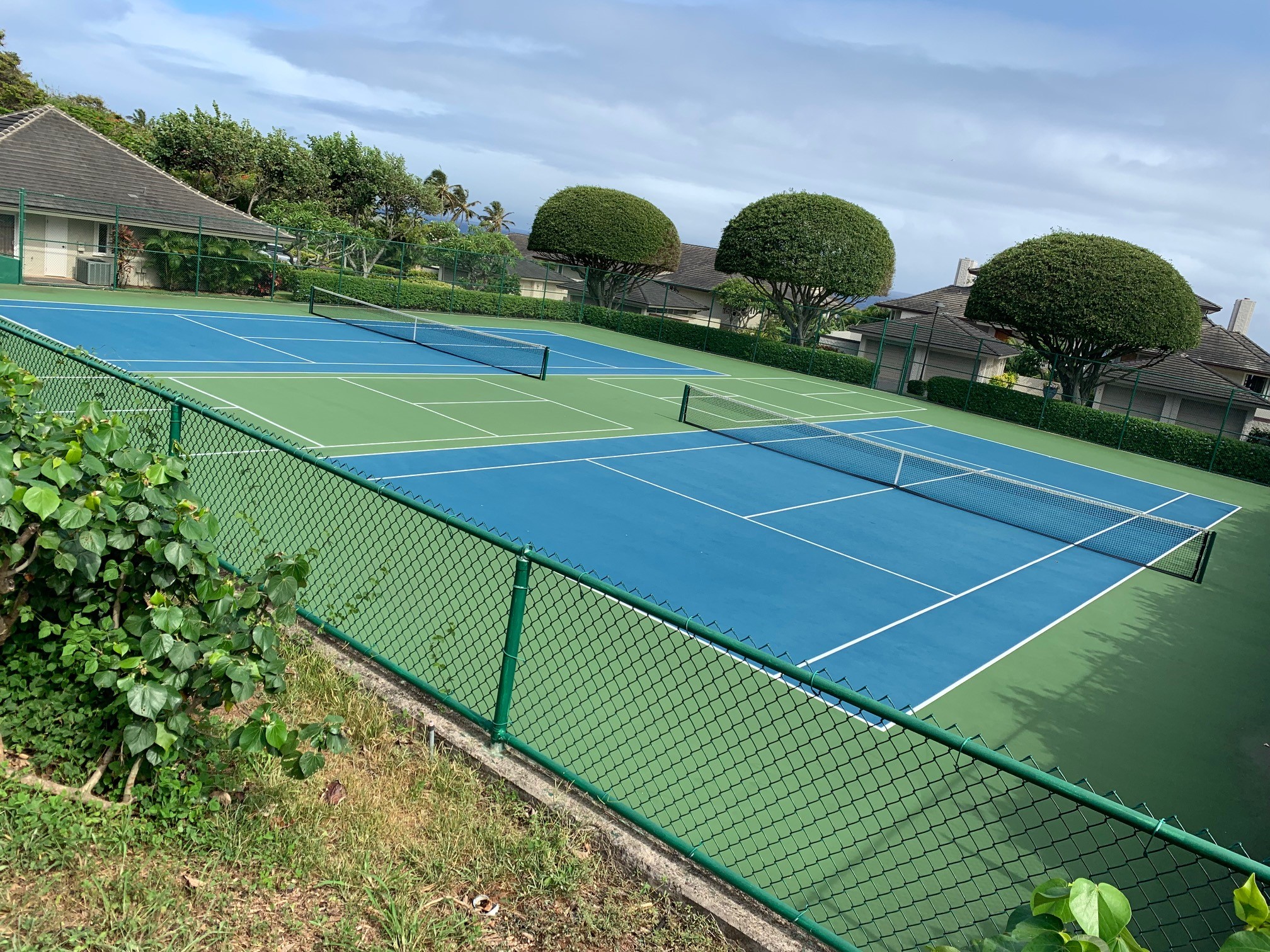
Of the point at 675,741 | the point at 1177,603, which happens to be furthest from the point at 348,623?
→ the point at 1177,603

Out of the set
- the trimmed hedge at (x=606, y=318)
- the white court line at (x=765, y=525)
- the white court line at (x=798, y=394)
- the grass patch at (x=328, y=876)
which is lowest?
the white court line at (x=765, y=525)

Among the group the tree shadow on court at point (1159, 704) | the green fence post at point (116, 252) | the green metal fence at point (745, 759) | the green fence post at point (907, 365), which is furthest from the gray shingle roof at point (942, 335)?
the green metal fence at point (745, 759)

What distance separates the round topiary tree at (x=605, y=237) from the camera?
138 feet

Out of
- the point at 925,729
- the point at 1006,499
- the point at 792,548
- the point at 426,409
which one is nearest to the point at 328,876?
the point at 925,729

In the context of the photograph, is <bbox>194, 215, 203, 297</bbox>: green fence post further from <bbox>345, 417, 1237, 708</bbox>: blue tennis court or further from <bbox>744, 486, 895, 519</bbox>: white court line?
<bbox>744, 486, 895, 519</bbox>: white court line

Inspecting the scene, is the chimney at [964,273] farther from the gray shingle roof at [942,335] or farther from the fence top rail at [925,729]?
the fence top rail at [925,729]

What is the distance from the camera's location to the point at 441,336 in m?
27.9

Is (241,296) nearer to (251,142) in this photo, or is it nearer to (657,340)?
(251,142)

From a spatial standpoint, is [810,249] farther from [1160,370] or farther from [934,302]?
[934,302]

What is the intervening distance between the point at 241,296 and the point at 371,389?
A: 49.5 feet

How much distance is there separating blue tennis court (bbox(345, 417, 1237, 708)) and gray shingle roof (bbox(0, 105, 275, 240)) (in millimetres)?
21458

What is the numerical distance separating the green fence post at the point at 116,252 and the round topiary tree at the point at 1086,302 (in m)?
28.1

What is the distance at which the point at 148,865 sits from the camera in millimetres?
3791

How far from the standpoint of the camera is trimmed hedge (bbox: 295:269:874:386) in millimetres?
33812
